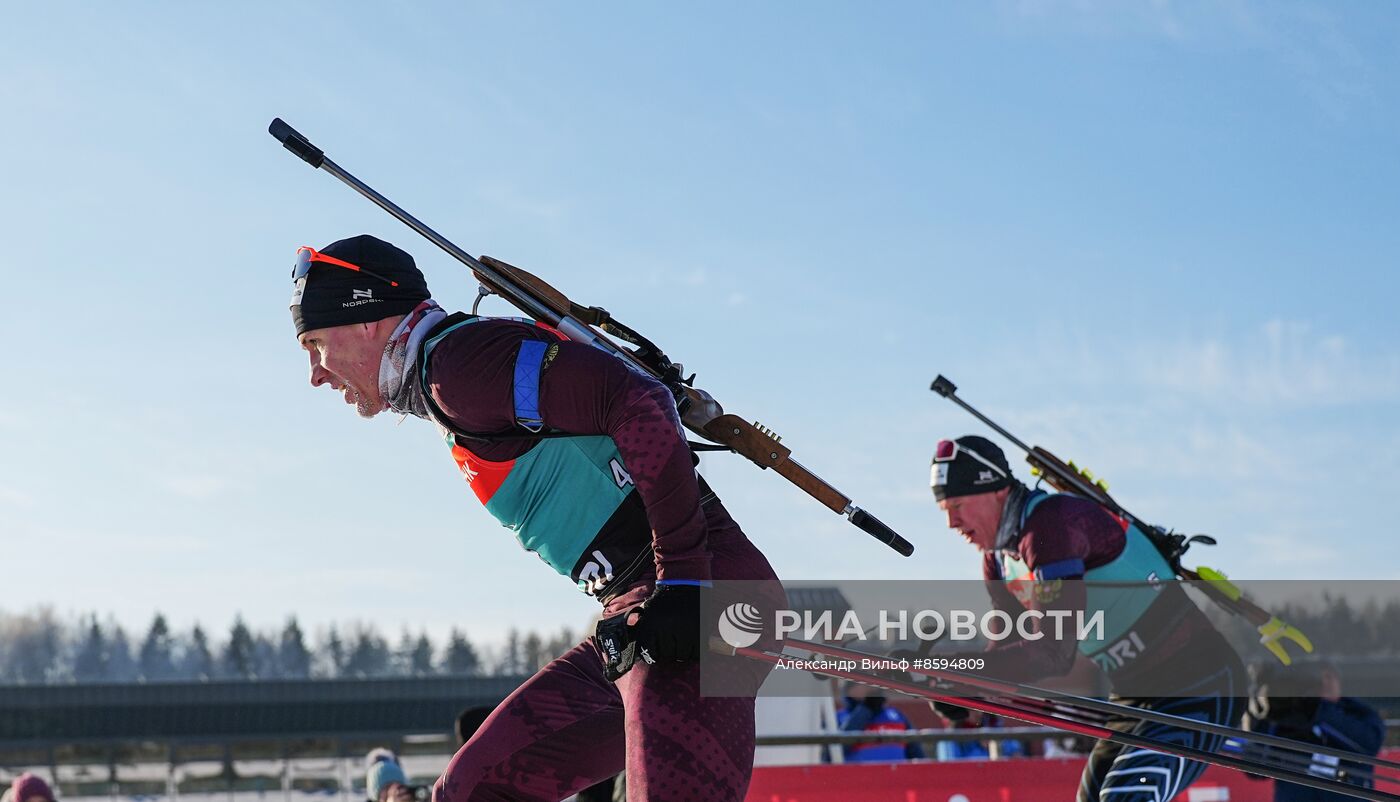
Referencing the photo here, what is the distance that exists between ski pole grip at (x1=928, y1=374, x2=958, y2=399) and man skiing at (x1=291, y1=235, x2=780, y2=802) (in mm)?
4872

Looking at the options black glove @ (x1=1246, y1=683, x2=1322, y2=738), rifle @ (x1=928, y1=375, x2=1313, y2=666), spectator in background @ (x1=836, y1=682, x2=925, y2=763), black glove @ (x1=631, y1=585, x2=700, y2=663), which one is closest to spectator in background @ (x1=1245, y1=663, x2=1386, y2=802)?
black glove @ (x1=1246, y1=683, x2=1322, y2=738)

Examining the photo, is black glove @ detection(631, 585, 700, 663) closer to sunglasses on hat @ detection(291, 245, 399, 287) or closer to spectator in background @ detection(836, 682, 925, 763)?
sunglasses on hat @ detection(291, 245, 399, 287)

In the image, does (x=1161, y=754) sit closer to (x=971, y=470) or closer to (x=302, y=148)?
(x=971, y=470)

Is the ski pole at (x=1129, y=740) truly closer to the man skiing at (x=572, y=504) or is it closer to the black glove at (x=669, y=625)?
the man skiing at (x=572, y=504)

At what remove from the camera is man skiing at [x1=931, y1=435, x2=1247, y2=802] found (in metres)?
6.03

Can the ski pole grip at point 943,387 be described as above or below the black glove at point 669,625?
above

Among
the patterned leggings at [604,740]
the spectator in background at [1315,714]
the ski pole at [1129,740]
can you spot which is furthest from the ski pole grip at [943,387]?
the patterned leggings at [604,740]

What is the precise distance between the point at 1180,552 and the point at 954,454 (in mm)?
1724

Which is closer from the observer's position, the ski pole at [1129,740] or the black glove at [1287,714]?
the ski pole at [1129,740]

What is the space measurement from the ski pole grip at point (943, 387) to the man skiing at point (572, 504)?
487 cm

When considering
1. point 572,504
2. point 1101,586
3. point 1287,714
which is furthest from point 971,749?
point 572,504

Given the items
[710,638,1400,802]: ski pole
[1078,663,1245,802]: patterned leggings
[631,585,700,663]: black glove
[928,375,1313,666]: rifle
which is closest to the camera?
[631,585,700,663]: black glove

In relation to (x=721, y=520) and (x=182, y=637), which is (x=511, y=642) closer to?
(x=182, y=637)

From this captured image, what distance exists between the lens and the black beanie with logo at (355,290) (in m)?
3.61
